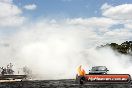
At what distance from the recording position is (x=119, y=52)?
478 feet

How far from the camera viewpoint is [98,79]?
41.3m

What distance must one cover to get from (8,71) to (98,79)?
73.9 m

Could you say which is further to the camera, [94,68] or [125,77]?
[94,68]

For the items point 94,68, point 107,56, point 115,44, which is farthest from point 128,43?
point 94,68

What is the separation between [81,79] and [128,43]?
120 m

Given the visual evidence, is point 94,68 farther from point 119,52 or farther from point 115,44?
point 115,44

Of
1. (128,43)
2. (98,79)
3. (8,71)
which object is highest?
(128,43)

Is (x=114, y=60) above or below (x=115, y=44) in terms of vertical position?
below

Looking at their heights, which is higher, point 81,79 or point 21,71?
point 21,71

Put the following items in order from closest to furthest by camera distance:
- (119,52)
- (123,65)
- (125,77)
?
1. (125,77)
2. (123,65)
3. (119,52)

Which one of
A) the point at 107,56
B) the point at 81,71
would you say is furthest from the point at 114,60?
the point at 81,71

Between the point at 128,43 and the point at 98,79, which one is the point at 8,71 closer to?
the point at 128,43

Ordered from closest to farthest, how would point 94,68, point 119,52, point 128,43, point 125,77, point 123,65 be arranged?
point 125,77 → point 94,68 → point 123,65 → point 119,52 → point 128,43

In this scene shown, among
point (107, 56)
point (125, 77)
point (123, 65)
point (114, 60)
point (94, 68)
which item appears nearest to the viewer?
point (125, 77)
